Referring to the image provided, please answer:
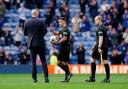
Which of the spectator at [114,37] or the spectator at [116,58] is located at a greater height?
the spectator at [114,37]

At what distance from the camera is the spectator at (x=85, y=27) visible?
36.9m

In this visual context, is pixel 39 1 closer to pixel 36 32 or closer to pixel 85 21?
pixel 85 21

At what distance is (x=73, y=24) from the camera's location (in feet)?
122

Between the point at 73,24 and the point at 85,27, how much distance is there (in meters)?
0.78

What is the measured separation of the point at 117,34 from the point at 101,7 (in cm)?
279

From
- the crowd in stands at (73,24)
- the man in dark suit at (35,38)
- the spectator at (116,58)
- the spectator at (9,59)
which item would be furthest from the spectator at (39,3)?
the man in dark suit at (35,38)

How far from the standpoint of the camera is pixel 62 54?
74.1 feet

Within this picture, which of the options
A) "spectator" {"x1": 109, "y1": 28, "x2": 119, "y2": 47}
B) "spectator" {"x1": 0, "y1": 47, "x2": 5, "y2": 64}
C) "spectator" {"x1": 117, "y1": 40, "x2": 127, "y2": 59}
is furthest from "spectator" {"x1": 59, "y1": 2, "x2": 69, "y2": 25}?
"spectator" {"x1": 0, "y1": 47, "x2": 5, "y2": 64}

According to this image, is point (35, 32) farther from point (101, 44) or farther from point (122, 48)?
point (122, 48)

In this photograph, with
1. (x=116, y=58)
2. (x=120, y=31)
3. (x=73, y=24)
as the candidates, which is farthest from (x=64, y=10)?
(x=116, y=58)

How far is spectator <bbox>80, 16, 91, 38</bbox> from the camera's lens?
36875mm

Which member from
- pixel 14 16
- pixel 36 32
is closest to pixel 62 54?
pixel 36 32

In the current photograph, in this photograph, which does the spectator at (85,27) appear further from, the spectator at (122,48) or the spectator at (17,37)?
the spectator at (17,37)

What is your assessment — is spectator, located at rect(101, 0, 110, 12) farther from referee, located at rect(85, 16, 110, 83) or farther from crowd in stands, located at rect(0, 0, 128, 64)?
referee, located at rect(85, 16, 110, 83)
